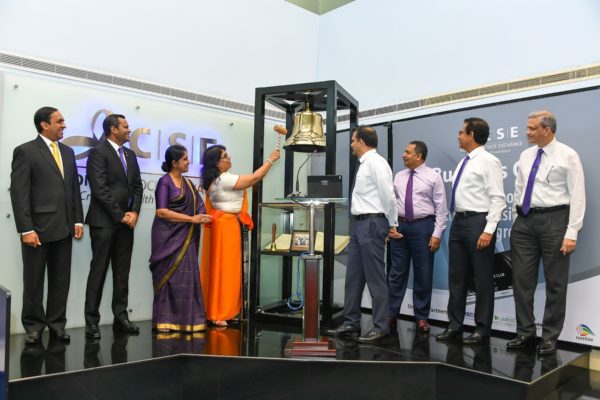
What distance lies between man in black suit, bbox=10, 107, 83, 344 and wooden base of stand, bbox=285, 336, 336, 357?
160cm

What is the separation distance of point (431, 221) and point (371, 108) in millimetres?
1727

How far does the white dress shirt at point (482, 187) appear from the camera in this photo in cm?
340

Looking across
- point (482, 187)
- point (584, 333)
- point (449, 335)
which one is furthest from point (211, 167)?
point (584, 333)

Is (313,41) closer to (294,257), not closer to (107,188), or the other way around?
(294,257)

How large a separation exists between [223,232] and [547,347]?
254 cm

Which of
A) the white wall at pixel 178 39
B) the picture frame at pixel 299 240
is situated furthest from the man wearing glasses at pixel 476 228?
the white wall at pixel 178 39

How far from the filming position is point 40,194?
324cm

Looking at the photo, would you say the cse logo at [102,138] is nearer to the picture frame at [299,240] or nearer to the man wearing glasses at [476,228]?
the picture frame at [299,240]

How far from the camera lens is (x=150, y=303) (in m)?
4.40

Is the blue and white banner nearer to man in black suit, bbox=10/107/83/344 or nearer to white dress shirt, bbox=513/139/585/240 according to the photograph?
white dress shirt, bbox=513/139/585/240

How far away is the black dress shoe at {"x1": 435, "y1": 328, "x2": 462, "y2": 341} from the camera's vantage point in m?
3.63

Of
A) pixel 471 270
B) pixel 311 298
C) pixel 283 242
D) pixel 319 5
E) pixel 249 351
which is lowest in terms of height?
pixel 249 351

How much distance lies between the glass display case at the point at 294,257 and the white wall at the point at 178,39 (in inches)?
64.8

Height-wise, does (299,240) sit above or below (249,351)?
above
